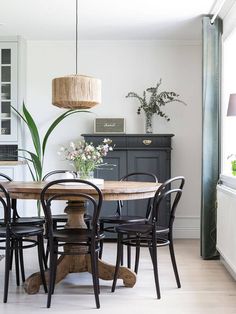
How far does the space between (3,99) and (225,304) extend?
3.64 metres

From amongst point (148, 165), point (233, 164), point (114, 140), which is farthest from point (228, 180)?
point (114, 140)

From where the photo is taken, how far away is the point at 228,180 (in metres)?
4.06

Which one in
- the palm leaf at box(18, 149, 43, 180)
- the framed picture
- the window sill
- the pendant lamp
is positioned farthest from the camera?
the framed picture

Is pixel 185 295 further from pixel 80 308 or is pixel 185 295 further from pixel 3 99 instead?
pixel 3 99

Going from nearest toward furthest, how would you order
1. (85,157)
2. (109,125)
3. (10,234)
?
(10,234), (85,157), (109,125)

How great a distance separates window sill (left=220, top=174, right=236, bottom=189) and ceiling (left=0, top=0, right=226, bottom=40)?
164 cm

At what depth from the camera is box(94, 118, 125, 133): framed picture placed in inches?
218

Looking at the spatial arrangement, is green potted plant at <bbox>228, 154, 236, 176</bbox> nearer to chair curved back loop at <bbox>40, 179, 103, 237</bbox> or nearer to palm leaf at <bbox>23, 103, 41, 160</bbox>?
chair curved back loop at <bbox>40, 179, 103, 237</bbox>

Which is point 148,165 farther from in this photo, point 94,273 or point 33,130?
point 94,273

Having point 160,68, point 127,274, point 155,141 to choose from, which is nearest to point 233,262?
point 127,274

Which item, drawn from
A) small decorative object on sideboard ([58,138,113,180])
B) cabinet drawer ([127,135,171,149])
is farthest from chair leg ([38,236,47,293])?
cabinet drawer ([127,135,171,149])

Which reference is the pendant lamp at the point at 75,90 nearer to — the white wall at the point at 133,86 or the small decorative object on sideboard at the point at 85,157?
the small decorative object on sideboard at the point at 85,157

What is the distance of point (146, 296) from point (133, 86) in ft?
10.1

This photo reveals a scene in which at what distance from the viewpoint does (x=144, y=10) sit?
178 inches
